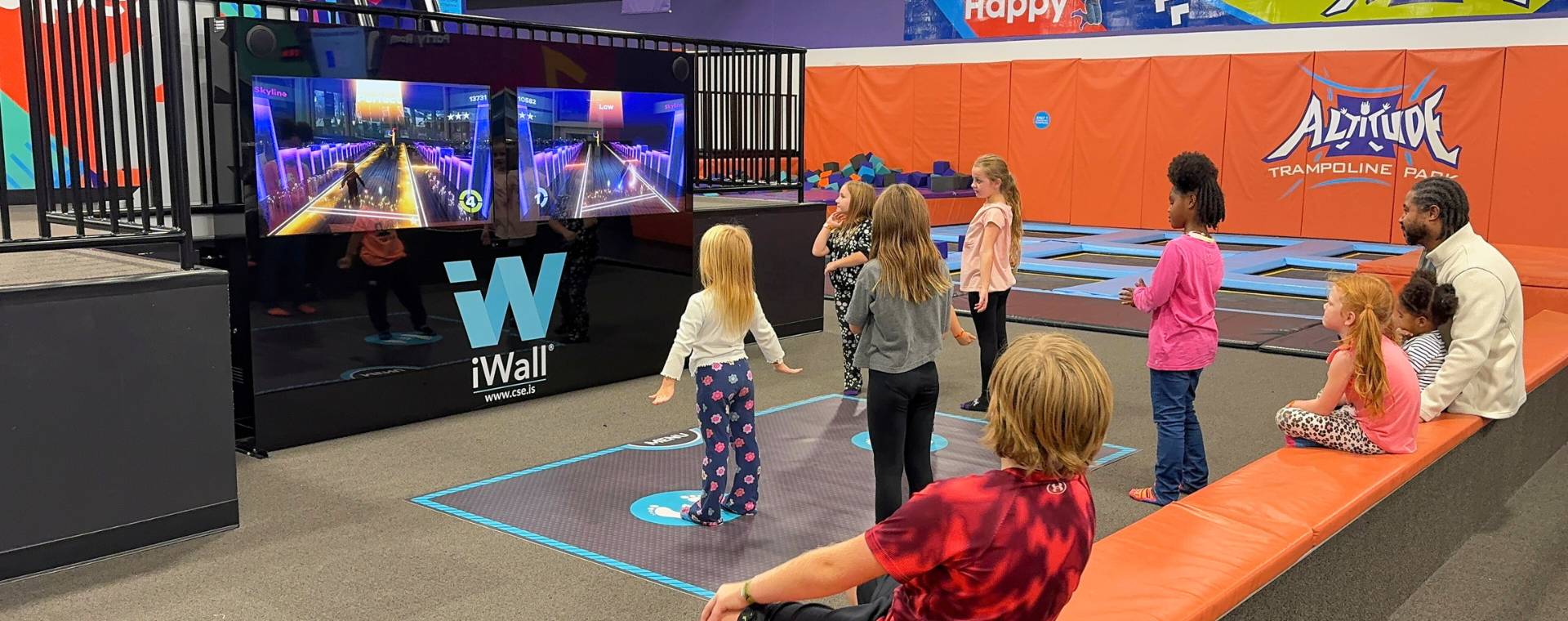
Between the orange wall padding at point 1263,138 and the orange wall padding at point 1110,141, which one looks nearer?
the orange wall padding at point 1263,138

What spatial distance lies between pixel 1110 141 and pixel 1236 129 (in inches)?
66.2

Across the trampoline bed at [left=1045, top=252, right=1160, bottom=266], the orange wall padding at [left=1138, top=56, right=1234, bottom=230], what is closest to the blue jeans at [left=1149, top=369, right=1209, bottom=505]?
the trampoline bed at [left=1045, top=252, right=1160, bottom=266]

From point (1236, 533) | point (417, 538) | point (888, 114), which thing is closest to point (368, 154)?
point (417, 538)

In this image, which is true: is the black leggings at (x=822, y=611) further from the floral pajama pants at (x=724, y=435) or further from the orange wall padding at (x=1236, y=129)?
the orange wall padding at (x=1236, y=129)

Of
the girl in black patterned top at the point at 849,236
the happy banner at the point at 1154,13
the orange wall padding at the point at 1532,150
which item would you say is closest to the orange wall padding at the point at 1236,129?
the orange wall padding at the point at 1532,150

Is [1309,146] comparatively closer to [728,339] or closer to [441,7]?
[441,7]

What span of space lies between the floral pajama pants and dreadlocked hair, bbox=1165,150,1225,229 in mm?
1647

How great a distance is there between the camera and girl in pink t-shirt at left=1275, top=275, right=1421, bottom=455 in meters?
3.54

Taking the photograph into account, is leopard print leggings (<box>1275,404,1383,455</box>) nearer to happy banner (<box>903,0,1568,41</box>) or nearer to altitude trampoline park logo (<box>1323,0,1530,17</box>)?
happy banner (<box>903,0,1568,41</box>)

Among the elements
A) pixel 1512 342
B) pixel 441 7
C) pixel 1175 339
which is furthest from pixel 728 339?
pixel 441 7

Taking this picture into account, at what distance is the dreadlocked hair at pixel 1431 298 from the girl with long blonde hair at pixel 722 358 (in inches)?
87.5

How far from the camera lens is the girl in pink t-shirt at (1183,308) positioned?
4.12m

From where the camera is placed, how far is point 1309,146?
47.4 feet

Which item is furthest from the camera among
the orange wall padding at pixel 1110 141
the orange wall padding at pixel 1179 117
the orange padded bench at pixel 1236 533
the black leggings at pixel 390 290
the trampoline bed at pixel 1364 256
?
the orange wall padding at pixel 1110 141
